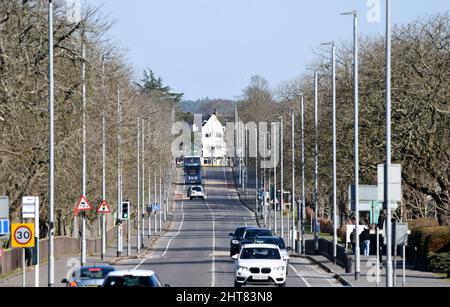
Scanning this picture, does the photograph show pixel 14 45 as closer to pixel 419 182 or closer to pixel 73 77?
pixel 73 77

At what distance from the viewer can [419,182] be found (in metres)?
68.3

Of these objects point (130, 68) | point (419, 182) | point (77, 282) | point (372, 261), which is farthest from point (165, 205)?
point (77, 282)

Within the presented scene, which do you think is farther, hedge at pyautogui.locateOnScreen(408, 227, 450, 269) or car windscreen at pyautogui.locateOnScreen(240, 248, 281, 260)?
hedge at pyautogui.locateOnScreen(408, 227, 450, 269)

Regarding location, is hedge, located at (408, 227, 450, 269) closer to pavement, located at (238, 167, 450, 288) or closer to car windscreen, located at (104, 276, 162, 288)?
pavement, located at (238, 167, 450, 288)

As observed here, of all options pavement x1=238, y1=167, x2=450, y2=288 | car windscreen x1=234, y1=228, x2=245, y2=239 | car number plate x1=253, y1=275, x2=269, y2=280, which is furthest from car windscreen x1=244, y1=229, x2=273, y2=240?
car number plate x1=253, y1=275, x2=269, y2=280

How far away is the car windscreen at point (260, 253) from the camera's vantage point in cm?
4269

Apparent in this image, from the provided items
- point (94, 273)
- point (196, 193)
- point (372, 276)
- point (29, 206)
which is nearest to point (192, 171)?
point (196, 193)

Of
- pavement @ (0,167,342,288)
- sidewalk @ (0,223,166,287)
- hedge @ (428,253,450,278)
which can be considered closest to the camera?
sidewalk @ (0,223,166,287)

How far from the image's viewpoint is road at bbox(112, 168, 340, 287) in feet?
155

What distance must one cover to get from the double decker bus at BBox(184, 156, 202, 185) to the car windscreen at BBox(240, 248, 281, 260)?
415 ft

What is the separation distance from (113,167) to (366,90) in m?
17.0

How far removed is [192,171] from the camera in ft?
558

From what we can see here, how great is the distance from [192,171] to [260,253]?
417 feet

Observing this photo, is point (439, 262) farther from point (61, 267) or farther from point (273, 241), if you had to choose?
point (61, 267)
